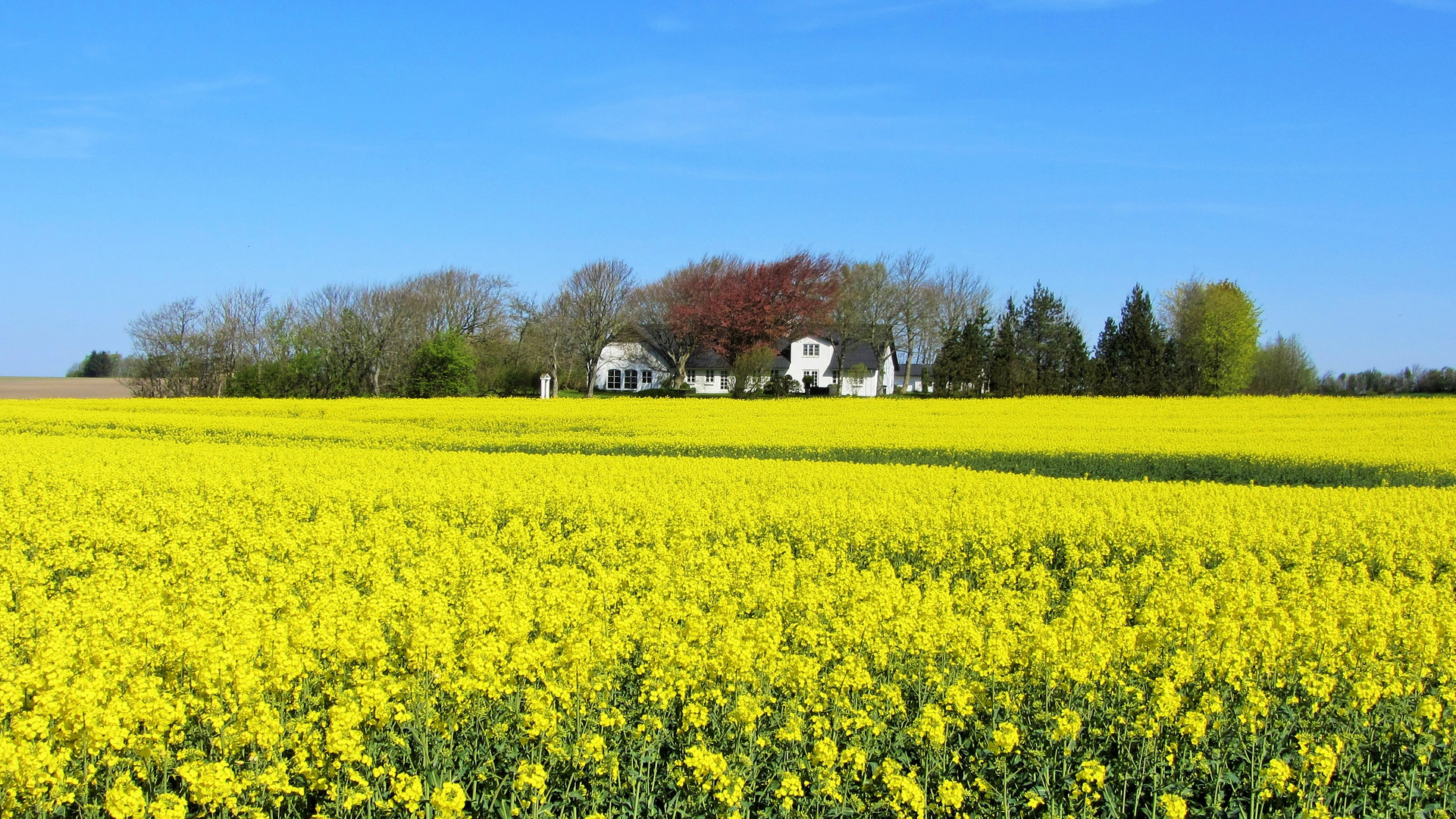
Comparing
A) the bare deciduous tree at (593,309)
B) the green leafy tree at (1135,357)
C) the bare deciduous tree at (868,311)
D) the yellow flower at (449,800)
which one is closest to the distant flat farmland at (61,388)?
the bare deciduous tree at (593,309)

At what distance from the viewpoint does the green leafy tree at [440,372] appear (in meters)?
51.7

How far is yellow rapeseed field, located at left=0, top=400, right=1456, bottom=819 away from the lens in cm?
470

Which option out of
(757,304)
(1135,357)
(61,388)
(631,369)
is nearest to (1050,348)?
(1135,357)

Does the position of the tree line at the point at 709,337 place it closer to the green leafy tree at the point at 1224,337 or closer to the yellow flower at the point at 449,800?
the green leafy tree at the point at 1224,337

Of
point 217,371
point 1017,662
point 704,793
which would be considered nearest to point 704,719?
point 704,793

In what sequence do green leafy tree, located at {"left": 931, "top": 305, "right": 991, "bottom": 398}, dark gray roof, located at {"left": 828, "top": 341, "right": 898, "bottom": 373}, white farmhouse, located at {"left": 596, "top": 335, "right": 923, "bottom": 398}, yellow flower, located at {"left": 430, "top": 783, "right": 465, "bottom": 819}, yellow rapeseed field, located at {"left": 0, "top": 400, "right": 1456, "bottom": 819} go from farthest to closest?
1. dark gray roof, located at {"left": 828, "top": 341, "right": 898, "bottom": 373}
2. white farmhouse, located at {"left": 596, "top": 335, "right": 923, "bottom": 398}
3. green leafy tree, located at {"left": 931, "top": 305, "right": 991, "bottom": 398}
4. yellow rapeseed field, located at {"left": 0, "top": 400, "right": 1456, "bottom": 819}
5. yellow flower, located at {"left": 430, "top": 783, "right": 465, "bottom": 819}

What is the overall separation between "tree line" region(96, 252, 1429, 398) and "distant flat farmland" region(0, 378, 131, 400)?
30.1ft

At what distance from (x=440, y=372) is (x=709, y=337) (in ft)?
79.4

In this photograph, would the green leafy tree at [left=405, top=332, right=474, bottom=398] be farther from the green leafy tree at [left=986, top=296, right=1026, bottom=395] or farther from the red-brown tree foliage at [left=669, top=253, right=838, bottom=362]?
the green leafy tree at [left=986, top=296, right=1026, bottom=395]

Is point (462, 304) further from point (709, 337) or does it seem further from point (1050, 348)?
point (1050, 348)

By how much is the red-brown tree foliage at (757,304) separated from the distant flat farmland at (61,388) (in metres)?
37.0

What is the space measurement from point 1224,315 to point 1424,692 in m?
65.7

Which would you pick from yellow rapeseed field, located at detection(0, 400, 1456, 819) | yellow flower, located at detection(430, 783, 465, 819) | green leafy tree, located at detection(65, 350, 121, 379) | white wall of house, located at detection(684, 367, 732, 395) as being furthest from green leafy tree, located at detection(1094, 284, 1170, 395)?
green leafy tree, located at detection(65, 350, 121, 379)

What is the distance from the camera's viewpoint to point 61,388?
7550 centimetres
